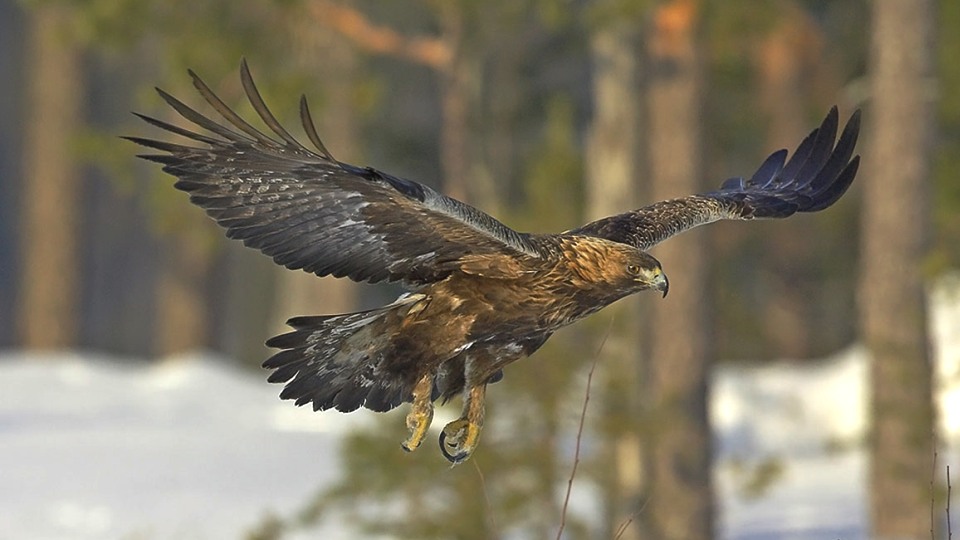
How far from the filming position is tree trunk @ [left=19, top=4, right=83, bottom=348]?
2619 centimetres

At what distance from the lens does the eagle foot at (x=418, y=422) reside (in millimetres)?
7289

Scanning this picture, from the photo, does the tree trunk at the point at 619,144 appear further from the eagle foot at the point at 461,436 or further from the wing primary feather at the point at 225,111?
the wing primary feather at the point at 225,111

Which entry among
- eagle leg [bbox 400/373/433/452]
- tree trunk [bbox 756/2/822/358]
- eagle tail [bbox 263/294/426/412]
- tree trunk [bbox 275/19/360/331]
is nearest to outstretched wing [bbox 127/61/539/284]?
eagle tail [bbox 263/294/426/412]

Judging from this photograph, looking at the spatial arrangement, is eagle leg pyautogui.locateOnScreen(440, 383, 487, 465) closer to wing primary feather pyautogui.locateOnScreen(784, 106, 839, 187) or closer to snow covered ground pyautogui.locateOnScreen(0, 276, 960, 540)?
wing primary feather pyautogui.locateOnScreen(784, 106, 839, 187)

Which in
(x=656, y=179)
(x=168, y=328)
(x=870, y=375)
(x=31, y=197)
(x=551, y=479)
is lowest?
(x=551, y=479)

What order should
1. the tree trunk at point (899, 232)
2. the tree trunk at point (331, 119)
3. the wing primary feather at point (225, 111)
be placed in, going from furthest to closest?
the tree trunk at point (331, 119) < the tree trunk at point (899, 232) < the wing primary feather at point (225, 111)

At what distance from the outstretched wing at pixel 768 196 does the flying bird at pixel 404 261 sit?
0.06 feet

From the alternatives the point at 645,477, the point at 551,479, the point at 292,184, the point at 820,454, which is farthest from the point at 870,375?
the point at 292,184

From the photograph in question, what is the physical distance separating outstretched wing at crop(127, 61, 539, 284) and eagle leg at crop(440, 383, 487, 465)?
26.2 inches

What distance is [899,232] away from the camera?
1336 cm

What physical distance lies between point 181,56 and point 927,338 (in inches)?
241

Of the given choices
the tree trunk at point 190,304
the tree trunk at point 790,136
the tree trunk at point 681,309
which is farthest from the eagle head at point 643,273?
the tree trunk at point 190,304

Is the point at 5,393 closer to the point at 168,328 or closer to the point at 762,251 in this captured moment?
the point at 168,328

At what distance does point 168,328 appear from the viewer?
26.7m
